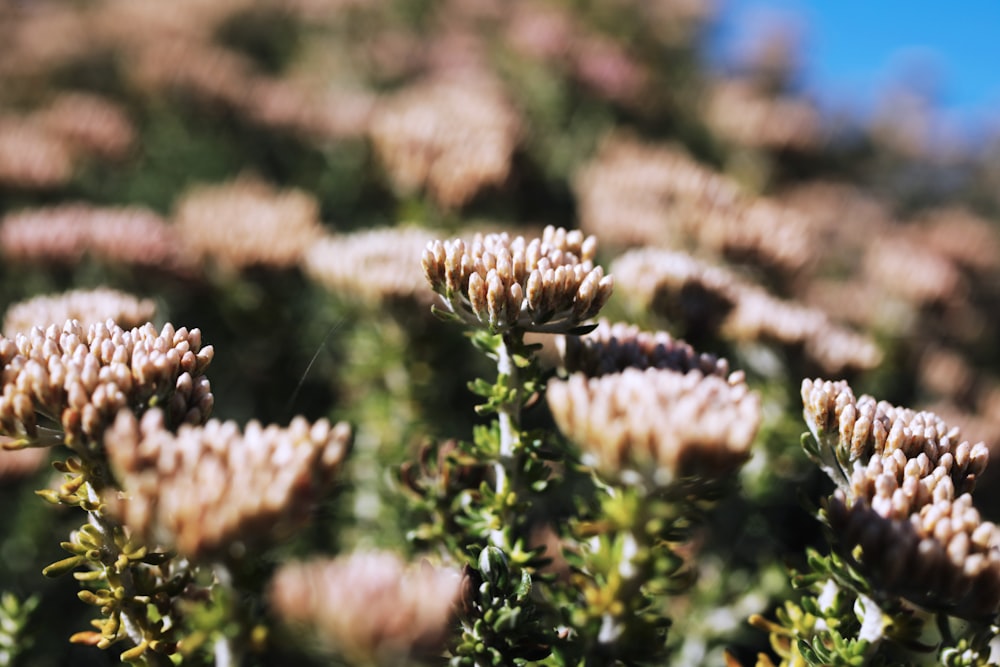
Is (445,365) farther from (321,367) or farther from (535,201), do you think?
(535,201)

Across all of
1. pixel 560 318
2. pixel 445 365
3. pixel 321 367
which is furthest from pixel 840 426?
pixel 321 367

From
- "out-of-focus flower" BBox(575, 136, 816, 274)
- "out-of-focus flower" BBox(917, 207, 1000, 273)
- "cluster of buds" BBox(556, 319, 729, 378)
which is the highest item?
"cluster of buds" BBox(556, 319, 729, 378)

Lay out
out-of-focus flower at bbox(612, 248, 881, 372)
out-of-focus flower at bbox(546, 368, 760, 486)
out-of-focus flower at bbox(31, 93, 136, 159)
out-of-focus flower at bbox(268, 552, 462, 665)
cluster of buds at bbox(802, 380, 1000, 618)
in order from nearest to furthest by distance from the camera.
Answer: out-of-focus flower at bbox(268, 552, 462, 665), out-of-focus flower at bbox(546, 368, 760, 486), cluster of buds at bbox(802, 380, 1000, 618), out-of-focus flower at bbox(612, 248, 881, 372), out-of-focus flower at bbox(31, 93, 136, 159)

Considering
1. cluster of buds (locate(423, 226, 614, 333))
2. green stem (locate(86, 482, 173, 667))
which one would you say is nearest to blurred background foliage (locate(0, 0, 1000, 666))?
green stem (locate(86, 482, 173, 667))

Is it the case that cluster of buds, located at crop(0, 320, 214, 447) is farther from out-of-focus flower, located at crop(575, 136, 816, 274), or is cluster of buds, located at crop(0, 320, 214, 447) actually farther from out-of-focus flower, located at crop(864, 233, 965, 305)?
out-of-focus flower, located at crop(864, 233, 965, 305)

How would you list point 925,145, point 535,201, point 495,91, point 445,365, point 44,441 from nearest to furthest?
1. point 44,441
2. point 445,365
3. point 535,201
4. point 495,91
5. point 925,145

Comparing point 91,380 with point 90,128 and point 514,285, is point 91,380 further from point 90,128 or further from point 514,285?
point 90,128

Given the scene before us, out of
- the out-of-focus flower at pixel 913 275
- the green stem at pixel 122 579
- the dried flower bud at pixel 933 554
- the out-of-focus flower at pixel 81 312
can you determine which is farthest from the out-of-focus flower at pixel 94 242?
the out-of-focus flower at pixel 913 275
